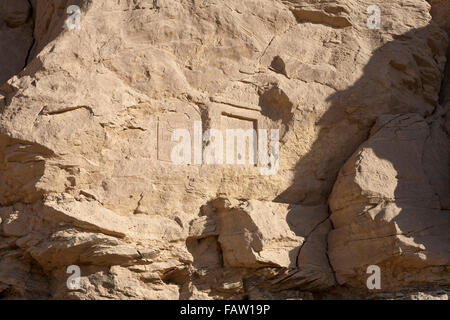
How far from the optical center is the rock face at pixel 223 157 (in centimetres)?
758

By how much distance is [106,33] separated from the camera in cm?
839

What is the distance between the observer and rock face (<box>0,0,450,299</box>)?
7.58 m

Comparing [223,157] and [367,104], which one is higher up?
[367,104]

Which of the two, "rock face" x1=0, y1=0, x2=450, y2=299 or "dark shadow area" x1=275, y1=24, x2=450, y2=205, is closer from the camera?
"rock face" x1=0, y1=0, x2=450, y2=299

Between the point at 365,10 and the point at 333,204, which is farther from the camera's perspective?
the point at 365,10

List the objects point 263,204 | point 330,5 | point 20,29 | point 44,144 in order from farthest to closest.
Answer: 1. point 20,29
2. point 330,5
3. point 263,204
4. point 44,144

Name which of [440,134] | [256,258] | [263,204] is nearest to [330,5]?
[440,134]

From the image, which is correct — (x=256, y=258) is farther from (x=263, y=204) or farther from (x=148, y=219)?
(x=148, y=219)

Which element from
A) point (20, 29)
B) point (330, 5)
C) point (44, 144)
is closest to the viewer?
point (44, 144)

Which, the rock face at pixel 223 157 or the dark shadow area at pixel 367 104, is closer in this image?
the rock face at pixel 223 157

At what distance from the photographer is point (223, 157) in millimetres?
8273

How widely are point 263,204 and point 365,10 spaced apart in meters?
3.02

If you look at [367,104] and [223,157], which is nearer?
[223,157]

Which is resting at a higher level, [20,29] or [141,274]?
[20,29]
